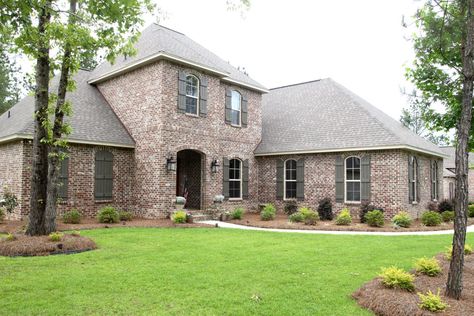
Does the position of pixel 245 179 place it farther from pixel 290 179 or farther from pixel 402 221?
pixel 402 221

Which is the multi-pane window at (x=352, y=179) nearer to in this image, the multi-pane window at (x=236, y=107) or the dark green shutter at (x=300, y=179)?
the dark green shutter at (x=300, y=179)

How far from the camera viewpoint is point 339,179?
17.8 metres

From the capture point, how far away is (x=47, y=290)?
5.74 m

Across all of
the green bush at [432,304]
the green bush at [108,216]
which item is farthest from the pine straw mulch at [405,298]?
the green bush at [108,216]

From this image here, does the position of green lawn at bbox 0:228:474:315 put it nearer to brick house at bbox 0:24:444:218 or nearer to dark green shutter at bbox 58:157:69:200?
dark green shutter at bbox 58:157:69:200

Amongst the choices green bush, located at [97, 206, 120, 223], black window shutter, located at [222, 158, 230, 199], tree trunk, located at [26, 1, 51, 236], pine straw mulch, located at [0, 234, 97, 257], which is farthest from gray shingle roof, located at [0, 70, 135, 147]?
pine straw mulch, located at [0, 234, 97, 257]

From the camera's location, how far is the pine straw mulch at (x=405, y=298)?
16.2 ft

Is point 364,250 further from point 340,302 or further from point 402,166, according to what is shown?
point 402,166

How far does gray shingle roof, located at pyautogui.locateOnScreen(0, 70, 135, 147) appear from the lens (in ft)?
51.1

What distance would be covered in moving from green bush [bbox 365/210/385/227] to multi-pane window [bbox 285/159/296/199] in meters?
5.27

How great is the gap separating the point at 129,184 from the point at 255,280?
1184 cm

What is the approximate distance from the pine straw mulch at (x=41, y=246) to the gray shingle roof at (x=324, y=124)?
1191cm

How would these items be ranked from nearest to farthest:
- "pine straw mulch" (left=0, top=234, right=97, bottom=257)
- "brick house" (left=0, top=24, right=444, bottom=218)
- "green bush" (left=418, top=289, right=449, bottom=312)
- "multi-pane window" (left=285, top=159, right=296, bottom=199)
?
"green bush" (left=418, top=289, right=449, bottom=312)
"pine straw mulch" (left=0, top=234, right=97, bottom=257)
"brick house" (left=0, top=24, right=444, bottom=218)
"multi-pane window" (left=285, top=159, right=296, bottom=199)

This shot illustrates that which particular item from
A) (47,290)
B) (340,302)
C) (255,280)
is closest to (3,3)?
(47,290)
